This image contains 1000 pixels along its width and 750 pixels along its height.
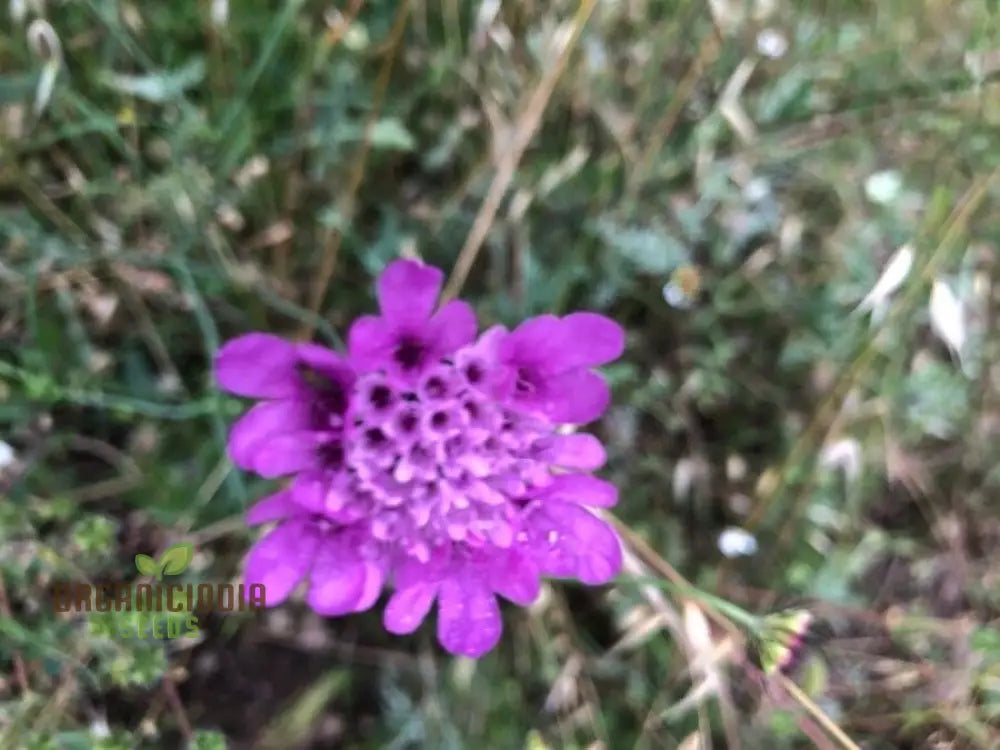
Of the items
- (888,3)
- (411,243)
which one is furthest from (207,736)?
(888,3)

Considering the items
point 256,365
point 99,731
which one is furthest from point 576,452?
point 99,731

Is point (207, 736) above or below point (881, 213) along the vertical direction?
below

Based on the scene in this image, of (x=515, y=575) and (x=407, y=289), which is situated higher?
(x=407, y=289)

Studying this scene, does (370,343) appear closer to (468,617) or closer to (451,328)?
(451,328)

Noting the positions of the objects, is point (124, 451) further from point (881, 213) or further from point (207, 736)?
point (881, 213)

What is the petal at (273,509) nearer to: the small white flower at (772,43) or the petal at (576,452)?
the petal at (576,452)

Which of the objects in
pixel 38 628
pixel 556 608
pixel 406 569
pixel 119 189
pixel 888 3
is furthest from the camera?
pixel 888 3

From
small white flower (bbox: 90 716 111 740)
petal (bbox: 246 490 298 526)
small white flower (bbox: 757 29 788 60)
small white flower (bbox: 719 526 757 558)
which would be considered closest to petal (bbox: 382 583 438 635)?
petal (bbox: 246 490 298 526)

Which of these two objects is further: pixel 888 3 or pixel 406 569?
pixel 888 3
